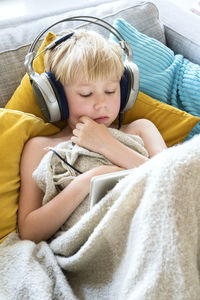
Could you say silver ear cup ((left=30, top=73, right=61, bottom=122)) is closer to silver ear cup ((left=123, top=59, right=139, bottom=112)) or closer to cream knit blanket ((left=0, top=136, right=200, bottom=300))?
silver ear cup ((left=123, top=59, right=139, bottom=112))

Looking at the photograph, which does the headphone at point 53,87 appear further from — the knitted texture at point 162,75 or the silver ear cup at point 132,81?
the knitted texture at point 162,75

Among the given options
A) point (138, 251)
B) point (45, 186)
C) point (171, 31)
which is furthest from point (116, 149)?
point (171, 31)

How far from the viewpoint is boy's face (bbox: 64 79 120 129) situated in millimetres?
1093

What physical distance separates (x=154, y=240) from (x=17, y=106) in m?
0.73

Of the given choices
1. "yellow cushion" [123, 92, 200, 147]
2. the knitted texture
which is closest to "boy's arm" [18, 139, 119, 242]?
"yellow cushion" [123, 92, 200, 147]

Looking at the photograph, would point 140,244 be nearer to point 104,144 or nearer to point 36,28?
point 104,144

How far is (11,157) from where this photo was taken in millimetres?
1059

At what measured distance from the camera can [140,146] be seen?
1153 millimetres

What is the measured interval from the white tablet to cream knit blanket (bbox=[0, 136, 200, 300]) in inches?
0.8

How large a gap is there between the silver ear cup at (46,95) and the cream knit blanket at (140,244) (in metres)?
0.41

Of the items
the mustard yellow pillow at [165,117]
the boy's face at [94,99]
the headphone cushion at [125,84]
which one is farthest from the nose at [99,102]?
the mustard yellow pillow at [165,117]

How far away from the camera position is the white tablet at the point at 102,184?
71cm

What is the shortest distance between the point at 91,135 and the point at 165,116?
373 mm

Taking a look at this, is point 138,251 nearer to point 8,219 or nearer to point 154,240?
point 154,240
